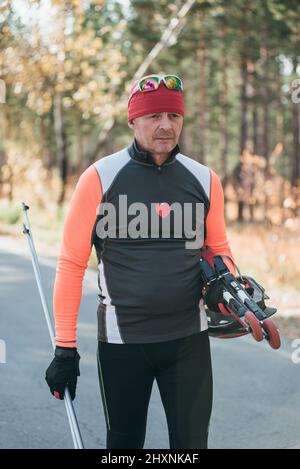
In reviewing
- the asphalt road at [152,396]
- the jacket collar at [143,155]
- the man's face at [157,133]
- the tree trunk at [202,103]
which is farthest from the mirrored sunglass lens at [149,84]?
the tree trunk at [202,103]

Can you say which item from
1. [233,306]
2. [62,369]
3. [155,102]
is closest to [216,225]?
[233,306]

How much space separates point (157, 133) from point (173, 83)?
253mm

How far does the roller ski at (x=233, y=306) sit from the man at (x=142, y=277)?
49 millimetres

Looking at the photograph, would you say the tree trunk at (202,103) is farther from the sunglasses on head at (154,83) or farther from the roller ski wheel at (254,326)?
the roller ski wheel at (254,326)

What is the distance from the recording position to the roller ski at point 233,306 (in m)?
2.83

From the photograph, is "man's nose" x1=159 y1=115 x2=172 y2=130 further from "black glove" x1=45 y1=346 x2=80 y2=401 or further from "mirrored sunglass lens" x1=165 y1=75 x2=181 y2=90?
"black glove" x1=45 y1=346 x2=80 y2=401

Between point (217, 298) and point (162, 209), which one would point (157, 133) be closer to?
point (162, 209)

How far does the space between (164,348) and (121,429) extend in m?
0.38

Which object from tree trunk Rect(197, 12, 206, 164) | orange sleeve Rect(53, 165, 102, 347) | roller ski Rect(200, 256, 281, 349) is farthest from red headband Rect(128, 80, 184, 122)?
tree trunk Rect(197, 12, 206, 164)

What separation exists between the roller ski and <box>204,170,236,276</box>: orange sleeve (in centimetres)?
11

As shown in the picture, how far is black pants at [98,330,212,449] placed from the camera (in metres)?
3.10

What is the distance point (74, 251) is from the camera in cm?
306

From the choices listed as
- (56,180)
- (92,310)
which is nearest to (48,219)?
(56,180)

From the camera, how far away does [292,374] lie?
6961 mm
